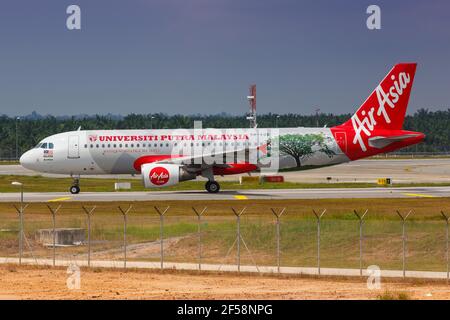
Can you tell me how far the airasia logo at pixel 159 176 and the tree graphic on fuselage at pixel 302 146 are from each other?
9.04m

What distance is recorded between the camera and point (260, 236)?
3928 centimetres

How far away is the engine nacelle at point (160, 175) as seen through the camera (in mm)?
55719

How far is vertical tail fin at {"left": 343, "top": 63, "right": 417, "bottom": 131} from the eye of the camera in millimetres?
61156

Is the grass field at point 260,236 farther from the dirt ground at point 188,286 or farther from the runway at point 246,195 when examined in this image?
the runway at point 246,195

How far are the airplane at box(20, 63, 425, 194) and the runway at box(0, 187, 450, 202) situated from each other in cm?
179

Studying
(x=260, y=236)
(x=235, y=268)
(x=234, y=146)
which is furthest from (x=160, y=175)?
(x=235, y=268)

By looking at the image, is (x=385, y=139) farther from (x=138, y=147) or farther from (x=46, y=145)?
(x=46, y=145)

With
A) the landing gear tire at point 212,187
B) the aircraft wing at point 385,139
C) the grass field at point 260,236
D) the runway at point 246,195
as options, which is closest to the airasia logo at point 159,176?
the runway at point 246,195

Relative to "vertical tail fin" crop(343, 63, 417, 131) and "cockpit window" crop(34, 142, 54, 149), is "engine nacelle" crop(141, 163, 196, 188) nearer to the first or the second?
"cockpit window" crop(34, 142, 54, 149)

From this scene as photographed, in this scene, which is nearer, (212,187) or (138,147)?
(138,147)

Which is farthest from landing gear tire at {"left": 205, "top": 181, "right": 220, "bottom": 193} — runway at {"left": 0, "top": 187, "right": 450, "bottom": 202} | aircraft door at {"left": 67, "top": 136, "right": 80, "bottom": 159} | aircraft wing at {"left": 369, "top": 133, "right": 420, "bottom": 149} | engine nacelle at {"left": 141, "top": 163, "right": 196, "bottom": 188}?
aircraft wing at {"left": 369, "top": 133, "right": 420, "bottom": 149}

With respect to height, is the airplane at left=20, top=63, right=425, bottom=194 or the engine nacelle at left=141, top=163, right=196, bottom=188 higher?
the airplane at left=20, top=63, right=425, bottom=194

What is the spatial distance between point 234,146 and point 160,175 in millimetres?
6491
